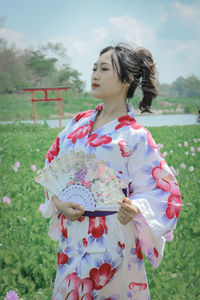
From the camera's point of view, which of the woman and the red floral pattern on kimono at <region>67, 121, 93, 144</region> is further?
the red floral pattern on kimono at <region>67, 121, 93, 144</region>

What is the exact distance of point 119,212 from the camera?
1.23m

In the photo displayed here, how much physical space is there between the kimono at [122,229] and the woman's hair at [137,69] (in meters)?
0.19

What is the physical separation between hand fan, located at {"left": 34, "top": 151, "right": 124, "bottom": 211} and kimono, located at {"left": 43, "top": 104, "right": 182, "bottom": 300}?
0.21 feet

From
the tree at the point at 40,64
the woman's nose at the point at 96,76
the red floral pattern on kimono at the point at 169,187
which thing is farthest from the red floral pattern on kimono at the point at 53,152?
the tree at the point at 40,64

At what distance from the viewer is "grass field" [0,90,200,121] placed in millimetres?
12016

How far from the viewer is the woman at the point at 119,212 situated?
130cm

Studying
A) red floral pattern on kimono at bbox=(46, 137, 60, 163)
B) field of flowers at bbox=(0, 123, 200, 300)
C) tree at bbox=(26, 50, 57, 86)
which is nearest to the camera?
red floral pattern on kimono at bbox=(46, 137, 60, 163)

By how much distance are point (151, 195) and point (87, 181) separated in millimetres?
241

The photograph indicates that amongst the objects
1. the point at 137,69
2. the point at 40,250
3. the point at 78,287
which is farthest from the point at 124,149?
the point at 40,250

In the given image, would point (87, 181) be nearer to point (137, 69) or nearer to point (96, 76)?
point (96, 76)

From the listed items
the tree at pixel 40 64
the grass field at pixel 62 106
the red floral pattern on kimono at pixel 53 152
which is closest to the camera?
the red floral pattern on kimono at pixel 53 152

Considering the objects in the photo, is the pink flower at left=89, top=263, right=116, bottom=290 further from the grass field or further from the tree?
the tree

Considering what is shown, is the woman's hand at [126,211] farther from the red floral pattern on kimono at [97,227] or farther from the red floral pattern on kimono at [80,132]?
the red floral pattern on kimono at [80,132]

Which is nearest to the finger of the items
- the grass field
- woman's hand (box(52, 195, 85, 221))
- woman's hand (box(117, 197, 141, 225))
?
woman's hand (box(52, 195, 85, 221))
